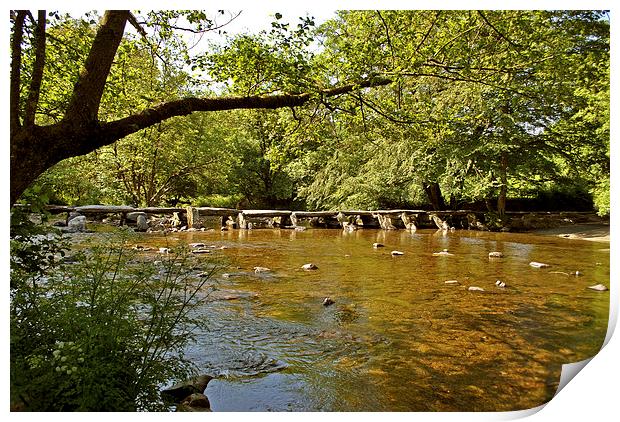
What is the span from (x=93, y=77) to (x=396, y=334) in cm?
292

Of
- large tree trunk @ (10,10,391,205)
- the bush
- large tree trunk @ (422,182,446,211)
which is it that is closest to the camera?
the bush

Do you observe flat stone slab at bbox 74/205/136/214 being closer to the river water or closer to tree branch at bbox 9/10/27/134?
the river water

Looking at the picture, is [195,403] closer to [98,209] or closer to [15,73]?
[15,73]

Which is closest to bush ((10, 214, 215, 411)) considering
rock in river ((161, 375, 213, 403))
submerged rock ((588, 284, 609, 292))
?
rock in river ((161, 375, 213, 403))

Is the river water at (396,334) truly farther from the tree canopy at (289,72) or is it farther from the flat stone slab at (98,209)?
the flat stone slab at (98,209)

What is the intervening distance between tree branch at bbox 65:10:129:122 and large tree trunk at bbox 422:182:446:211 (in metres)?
13.0

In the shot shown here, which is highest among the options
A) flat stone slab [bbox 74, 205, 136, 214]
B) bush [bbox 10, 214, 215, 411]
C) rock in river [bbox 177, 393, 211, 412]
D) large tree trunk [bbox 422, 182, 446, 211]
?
large tree trunk [bbox 422, 182, 446, 211]

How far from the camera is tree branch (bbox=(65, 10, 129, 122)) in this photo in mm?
2650

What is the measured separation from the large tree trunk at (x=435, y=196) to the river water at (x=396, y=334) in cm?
784

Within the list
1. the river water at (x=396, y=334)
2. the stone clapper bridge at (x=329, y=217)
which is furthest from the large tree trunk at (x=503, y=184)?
the river water at (x=396, y=334)

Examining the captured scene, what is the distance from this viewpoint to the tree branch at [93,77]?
8.70 feet

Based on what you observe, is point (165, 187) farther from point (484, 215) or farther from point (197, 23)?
point (197, 23)

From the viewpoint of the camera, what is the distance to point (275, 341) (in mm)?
3455

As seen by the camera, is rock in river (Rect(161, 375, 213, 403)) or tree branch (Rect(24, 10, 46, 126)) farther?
tree branch (Rect(24, 10, 46, 126))
